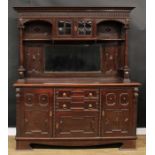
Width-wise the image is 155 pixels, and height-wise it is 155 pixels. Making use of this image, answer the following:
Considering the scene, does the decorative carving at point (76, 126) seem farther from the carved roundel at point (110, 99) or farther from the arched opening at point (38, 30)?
the arched opening at point (38, 30)

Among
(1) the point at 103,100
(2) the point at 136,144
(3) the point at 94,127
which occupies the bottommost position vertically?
(2) the point at 136,144

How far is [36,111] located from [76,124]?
590 mm

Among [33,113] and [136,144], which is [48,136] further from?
[136,144]

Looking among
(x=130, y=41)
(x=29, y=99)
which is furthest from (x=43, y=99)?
(x=130, y=41)

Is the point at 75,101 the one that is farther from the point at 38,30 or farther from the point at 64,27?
the point at 38,30

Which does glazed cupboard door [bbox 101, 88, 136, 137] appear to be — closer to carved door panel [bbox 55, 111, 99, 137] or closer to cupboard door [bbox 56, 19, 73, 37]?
carved door panel [bbox 55, 111, 99, 137]

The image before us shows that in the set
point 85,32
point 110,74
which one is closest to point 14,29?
point 85,32

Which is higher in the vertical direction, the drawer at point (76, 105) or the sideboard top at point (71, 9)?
the sideboard top at point (71, 9)

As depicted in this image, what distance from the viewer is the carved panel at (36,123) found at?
12.4ft

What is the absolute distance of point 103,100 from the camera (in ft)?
12.5

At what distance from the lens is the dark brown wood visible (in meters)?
3.76

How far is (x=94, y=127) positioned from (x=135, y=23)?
1847 millimetres

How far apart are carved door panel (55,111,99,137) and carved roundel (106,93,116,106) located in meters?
0.24
